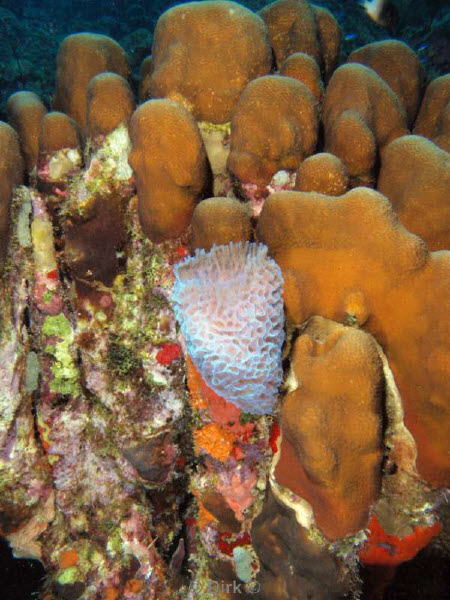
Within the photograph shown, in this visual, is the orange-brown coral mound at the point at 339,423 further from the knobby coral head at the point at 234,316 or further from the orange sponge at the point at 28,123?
the orange sponge at the point at 28,123

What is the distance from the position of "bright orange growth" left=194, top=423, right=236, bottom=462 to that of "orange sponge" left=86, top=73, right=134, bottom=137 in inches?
82.9

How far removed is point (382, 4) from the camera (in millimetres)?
9453

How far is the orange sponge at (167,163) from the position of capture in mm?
2320

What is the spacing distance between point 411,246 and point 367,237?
20 centimetres

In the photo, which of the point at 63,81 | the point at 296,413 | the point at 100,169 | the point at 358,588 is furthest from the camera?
the point at 63,81

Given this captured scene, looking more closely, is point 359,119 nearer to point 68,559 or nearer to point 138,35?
point 68,559

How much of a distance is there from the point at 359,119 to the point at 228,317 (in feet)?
5.15

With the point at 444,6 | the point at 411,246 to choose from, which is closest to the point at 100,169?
the point at 411,246

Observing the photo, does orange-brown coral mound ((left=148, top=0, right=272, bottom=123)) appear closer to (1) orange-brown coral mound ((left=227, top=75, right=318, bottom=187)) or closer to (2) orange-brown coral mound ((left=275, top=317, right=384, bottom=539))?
(1) orange-brown coral mound ((left=227, top=75, right=318, bottom=187))

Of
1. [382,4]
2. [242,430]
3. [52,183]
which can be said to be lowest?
[242,430]

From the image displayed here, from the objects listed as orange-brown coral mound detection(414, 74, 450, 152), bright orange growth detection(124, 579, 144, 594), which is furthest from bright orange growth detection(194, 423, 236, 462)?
orange-brown coral mound detection(414, 74, 450, 152)

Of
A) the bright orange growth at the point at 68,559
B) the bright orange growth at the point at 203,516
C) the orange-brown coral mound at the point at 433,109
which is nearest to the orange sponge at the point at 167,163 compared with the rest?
the orange-brown coral mound at the point at 433,109

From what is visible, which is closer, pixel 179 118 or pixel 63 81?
pixel 179 118

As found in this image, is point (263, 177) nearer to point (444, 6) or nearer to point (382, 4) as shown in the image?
point (444, 6)
